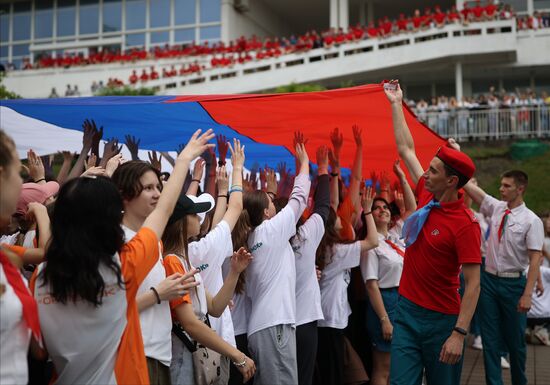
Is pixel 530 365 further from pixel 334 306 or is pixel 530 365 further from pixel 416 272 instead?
pixel 416 272

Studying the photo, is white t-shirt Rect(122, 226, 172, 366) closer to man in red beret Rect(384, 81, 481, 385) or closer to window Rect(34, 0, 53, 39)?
man in red beret Rect(384, 81, 481, 385)

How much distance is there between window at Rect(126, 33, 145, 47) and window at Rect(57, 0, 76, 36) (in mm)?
3580

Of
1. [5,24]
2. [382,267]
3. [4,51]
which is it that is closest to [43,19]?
[5,24]

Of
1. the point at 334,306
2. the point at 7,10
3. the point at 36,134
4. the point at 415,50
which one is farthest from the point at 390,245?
the point at 7,10

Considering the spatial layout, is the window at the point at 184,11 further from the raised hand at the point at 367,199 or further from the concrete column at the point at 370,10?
the raised hand at the point at 367,199

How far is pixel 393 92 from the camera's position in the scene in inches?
201

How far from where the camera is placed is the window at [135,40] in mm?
36281

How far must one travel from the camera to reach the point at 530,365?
834 centimetres

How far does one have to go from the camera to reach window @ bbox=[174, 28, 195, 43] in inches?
1387

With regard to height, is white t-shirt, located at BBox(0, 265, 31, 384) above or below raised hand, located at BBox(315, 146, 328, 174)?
below

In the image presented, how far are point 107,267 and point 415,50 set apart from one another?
28.7m

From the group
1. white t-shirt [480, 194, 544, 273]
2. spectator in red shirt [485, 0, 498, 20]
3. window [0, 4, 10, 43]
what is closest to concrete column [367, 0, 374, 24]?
spectator in red shirt [485, 0, 498, 20]

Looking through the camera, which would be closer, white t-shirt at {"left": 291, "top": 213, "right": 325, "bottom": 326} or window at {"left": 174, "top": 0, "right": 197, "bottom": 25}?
white t-shirt at {"left": 291, "top": 213, "right": 325, "bottom": 326}

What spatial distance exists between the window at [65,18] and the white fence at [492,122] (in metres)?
22.9
